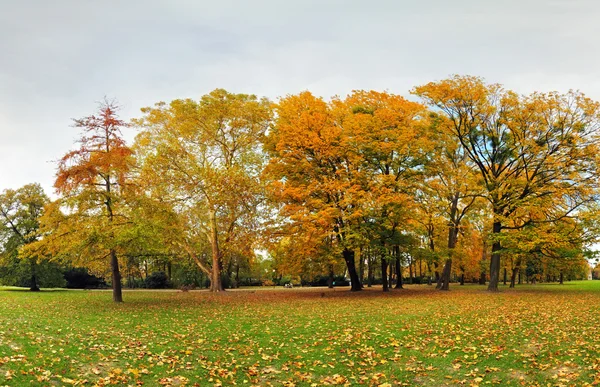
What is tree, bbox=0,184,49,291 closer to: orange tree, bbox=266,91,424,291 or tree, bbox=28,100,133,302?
tree, bbox=28,100,133,302

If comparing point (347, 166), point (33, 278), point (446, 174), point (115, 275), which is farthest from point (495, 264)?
point (33, 278)

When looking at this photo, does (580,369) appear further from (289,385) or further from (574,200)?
(574,200)

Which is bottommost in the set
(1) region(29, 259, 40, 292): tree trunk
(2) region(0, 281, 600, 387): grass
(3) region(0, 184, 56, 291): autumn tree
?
(1) region(29, 259, 40, 292): tree trunk

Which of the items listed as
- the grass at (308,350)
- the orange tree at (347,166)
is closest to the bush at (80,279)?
the orange tree at (347,166)

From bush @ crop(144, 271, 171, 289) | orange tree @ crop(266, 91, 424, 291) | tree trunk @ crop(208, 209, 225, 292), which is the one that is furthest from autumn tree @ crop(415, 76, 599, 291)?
bush @ crop(144, 271, 171, 289)

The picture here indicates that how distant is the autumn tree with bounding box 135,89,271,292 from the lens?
27484 mm

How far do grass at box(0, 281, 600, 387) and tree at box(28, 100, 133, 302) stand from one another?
4376 mm

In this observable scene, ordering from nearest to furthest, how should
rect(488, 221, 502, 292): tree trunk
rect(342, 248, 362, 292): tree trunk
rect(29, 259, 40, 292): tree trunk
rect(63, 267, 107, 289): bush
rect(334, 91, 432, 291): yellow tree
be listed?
rect(334, 91, 432, 291): yellow tree, rect(488, 221, 502, 292): tree trunk, rect(342, 248, 362, 292): tree trunk, rect(29, 259, 40, 292): tree trunk, rect(63, 267, 107, 289): bush

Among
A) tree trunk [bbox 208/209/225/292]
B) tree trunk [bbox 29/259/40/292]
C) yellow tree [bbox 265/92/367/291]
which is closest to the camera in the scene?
yellow tree [bbox 265/92/367/291]

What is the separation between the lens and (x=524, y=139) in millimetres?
26938

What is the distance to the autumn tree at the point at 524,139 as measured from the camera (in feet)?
86.5

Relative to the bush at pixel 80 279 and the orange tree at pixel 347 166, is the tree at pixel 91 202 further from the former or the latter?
the bush at pixel 80 279

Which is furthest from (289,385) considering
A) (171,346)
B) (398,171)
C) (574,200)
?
Answer: (574,200)

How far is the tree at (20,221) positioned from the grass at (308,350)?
25985 millimetres
